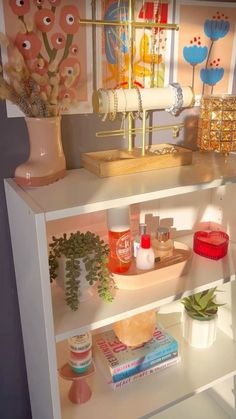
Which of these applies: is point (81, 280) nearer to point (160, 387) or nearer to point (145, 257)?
point (145, 257)

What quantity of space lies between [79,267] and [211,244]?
0.53 m

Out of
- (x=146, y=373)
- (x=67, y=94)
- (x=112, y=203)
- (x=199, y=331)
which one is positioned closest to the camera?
(x=112, y=203)

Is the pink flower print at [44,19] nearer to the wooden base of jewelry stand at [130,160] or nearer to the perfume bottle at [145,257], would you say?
the wooden base of jewelry stand at [130,160]

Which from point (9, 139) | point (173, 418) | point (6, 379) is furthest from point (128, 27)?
point (173, 418)

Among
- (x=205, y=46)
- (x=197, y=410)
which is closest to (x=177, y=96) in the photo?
(x=205, y=46)

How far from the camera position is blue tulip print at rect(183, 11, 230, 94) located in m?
1.31

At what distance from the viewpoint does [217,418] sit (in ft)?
5.52

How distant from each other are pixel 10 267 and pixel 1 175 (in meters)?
0.31

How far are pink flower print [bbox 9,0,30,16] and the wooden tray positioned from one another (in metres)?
0.77

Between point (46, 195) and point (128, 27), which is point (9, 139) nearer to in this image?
point (46, 195)

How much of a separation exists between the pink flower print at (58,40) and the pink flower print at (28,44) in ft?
0.13

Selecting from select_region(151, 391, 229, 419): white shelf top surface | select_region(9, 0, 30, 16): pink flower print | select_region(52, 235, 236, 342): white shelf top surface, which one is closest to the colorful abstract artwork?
select_region(9, 0, 30, 16): pink flower print

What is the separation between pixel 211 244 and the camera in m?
1.35

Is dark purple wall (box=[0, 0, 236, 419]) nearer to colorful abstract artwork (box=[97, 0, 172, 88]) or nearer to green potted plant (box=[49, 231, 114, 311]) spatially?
colorful abstract artwork (box=[97, 0, 172, 88])
